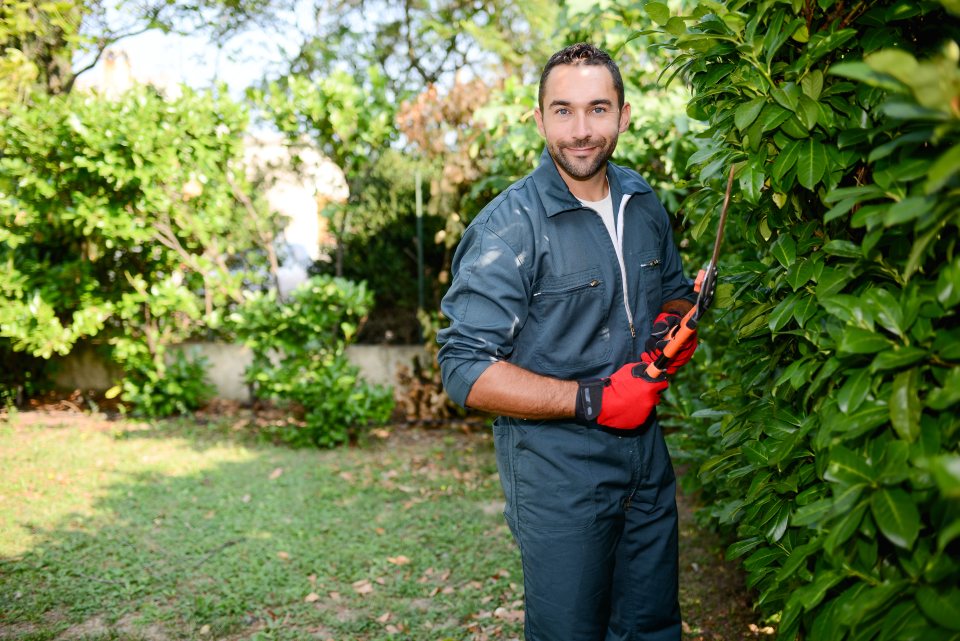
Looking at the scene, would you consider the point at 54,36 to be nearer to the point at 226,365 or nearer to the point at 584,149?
the point at 226,365

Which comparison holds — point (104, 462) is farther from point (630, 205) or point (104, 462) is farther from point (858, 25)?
point (858, 25)

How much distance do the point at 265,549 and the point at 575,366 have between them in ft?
9.33

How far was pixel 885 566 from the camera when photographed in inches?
50.8

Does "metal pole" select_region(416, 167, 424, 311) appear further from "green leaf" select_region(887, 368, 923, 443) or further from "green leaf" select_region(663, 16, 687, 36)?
"green leaf" select_region(887, 368, 923, 443)

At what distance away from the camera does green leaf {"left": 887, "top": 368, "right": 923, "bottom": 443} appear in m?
1.18

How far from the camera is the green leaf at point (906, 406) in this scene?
1185mm

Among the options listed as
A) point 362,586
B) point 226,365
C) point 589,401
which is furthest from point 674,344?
point 226,365

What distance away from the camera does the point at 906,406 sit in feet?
3.91

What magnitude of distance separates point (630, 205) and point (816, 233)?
0.84m

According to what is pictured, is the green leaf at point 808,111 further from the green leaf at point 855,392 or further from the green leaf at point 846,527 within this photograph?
the green leaf at point 846,527

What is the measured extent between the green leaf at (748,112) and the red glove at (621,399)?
2.53 ft

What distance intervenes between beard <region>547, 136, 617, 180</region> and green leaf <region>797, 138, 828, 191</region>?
0.81m

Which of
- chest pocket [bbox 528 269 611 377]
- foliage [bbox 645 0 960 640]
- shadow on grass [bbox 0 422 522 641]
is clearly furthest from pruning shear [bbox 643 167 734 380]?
shadow on grass [bbox 0 422 522 641]

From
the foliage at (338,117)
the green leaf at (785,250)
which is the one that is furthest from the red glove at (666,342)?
the foliage at (338,117)
